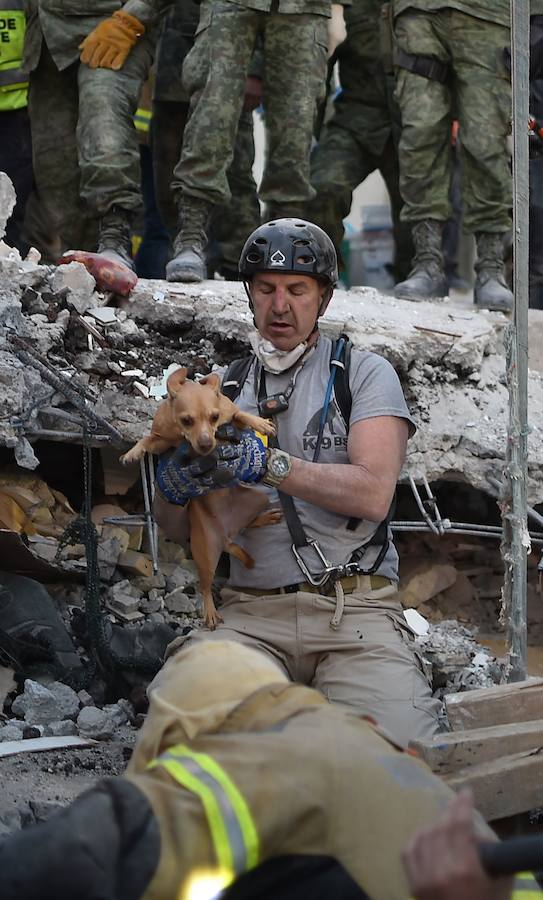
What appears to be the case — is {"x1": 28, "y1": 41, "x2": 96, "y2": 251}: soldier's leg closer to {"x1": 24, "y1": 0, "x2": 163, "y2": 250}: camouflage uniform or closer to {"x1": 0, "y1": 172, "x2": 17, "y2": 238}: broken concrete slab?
{"x1": 24, "y1": 0, "x2": 163, "y2": 250}: camouflage uniform

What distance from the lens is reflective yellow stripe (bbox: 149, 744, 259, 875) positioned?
179 cm

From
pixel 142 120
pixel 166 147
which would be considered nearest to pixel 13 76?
pixel 166 147

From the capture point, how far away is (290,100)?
641cm

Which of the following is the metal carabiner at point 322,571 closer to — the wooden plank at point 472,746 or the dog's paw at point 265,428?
the dog's paw at point 265,428

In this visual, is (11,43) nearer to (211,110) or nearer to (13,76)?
(13,76)

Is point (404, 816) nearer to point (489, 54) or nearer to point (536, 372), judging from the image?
point (536, 372)

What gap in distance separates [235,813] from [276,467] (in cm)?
181

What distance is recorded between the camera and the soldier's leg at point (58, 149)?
698cm

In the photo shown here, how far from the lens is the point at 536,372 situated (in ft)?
20.2

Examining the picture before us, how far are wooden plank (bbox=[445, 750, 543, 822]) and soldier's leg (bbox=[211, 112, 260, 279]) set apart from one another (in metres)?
4.45

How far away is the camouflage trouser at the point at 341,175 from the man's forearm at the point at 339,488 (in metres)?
3.80

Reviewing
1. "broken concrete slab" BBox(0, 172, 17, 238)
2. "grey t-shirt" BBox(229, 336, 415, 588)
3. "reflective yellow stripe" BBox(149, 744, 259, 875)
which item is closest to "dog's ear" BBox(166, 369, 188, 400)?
"grey t-shirt" BBox(229, 336, 415, 588)

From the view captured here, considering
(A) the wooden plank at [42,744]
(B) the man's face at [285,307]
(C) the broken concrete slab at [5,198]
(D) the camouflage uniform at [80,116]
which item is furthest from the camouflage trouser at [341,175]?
(A) the wooden plank at [42,744]

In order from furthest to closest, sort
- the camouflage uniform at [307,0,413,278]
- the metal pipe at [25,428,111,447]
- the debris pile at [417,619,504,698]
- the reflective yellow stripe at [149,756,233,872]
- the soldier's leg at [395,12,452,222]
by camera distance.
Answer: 1. the camouflage uniform at [307,0,413,278]
2. the soldier's leg at [395,12,452,222]
3. the metal pipe at [25,428,111,447]
4. the debris pile at [417,619,504,698]
5. the reflective yellow stripe at [149,756,233,872]
